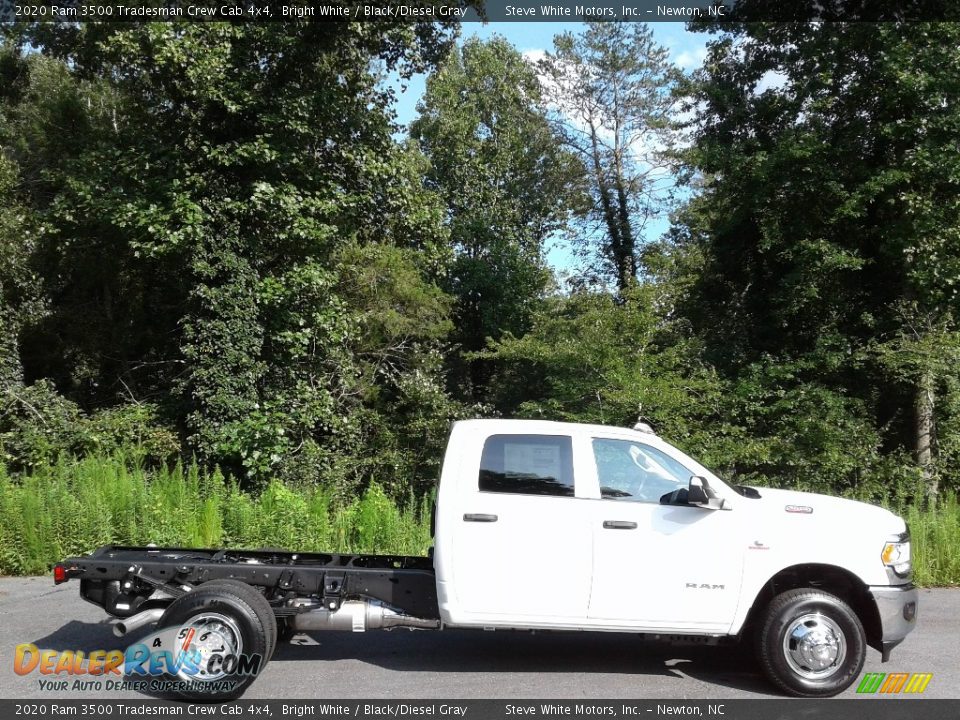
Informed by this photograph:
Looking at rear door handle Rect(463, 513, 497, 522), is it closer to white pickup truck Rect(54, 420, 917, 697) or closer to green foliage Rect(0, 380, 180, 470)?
white pickup truck Rect(54, 420, 917, 697)

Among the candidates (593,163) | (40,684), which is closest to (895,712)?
(40,684)

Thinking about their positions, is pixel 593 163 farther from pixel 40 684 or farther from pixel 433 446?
pixel 40 684

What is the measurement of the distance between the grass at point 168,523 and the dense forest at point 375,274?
2.84 meters

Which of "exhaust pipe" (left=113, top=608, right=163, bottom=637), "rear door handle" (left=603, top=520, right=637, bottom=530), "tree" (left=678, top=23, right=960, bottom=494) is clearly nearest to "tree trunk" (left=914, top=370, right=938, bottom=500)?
"tree" (left=678, top=23, right=960, bottom=494)

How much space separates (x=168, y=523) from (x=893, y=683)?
814cm

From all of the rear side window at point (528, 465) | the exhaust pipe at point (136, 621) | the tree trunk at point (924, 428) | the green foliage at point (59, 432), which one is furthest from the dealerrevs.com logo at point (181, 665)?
the tree trunk at point (924, 428)

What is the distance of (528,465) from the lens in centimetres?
623

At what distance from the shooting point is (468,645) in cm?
716

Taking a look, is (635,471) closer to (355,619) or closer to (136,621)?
(355,619)

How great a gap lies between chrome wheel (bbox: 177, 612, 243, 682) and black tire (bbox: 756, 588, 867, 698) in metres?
3.77

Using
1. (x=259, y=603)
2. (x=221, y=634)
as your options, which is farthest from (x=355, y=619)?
(x=221, y=634)

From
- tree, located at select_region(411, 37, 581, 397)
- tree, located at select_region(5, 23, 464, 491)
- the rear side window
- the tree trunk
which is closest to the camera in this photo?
the rear side window

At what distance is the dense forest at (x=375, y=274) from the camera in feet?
50.8

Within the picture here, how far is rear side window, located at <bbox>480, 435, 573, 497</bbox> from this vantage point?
242 inches
